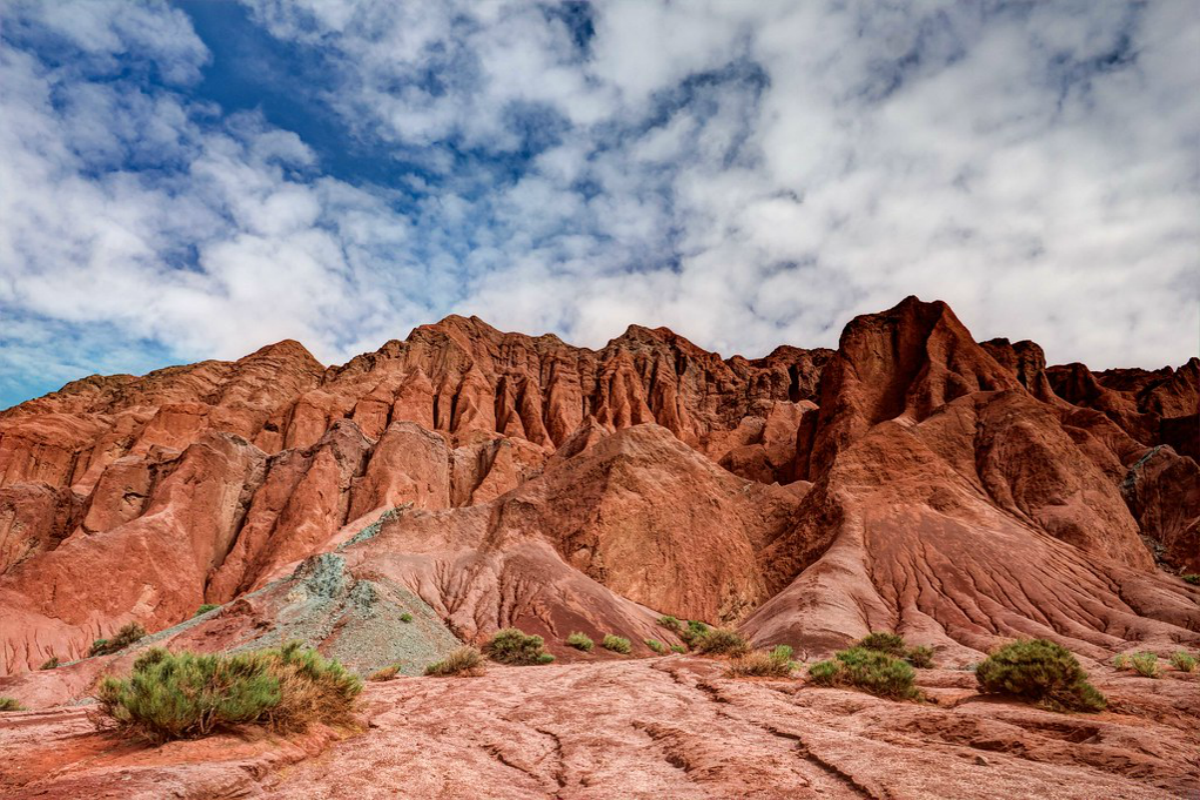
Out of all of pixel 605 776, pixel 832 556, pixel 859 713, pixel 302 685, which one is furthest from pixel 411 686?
pixel 832 556

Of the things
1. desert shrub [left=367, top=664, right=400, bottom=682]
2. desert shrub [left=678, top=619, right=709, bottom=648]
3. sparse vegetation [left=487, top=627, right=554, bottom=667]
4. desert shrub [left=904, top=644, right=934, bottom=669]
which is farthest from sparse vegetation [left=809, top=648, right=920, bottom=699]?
desert shrub [left=678, top=619, right=709, bottom=648]

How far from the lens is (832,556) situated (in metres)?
40.5

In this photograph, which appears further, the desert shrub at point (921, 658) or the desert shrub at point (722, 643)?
the desert shrub at point (921, 658)

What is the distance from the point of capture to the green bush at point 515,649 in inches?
902

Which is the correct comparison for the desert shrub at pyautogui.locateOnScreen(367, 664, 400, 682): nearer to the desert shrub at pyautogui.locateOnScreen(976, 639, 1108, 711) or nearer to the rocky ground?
the rocky ground

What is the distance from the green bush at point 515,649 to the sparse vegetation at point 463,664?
530 centimetres

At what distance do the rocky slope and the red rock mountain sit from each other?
23 centimetres

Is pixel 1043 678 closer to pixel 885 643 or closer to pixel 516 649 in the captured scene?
pixel 885 643

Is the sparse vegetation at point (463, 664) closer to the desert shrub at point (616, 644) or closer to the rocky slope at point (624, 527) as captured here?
the rocky slope at point (624, 527)

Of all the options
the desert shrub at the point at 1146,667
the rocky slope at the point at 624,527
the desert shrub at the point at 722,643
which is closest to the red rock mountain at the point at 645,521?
the rocky slope at the point at 624,527

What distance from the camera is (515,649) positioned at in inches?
926

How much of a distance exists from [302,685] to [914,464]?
4972cm

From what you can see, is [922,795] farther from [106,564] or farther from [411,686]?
[106,564]

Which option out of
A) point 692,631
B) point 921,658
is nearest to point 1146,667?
point 921,658
